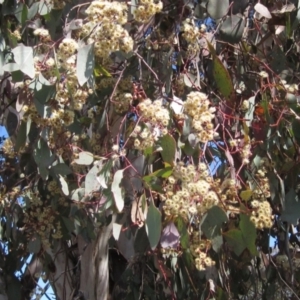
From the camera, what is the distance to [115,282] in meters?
3.25

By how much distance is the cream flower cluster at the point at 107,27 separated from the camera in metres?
1.83

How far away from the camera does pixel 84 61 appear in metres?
1.86

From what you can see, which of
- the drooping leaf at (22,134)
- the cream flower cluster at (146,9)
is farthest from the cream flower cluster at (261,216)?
the drooping leaf at (22,134)

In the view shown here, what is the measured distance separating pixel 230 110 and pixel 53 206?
0.68m

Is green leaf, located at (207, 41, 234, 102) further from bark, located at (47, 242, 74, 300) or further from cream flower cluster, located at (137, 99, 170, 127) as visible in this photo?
bark, located at (47, 242, 74, 300)

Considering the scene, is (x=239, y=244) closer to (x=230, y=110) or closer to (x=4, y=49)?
(x=230, y=110)

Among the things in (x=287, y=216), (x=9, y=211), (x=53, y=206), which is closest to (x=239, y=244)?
(x=287, y=216)

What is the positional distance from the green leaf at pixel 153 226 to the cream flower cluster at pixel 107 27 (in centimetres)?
43

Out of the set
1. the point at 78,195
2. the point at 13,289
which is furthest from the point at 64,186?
the point at 13,289

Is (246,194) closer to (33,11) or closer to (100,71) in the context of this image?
(100,71)

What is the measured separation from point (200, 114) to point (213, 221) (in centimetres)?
29

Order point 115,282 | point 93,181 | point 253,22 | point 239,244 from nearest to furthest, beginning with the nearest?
1. point 93,181
2. point 239,244
3. point 253,22
4. point 115,282

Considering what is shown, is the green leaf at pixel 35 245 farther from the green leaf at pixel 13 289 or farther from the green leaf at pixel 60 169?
the green leaf at pixel 13 289

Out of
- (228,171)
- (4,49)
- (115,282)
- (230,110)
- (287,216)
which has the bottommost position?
(115,282)
